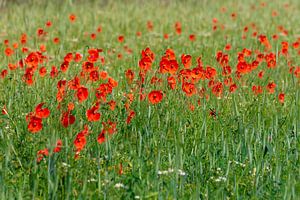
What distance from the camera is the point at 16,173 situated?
3.53 m

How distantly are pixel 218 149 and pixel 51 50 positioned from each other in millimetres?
4146

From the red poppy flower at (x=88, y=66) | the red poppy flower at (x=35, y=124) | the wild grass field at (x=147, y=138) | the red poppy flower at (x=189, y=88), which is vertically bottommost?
the wild grass field at (x=147, y=138)

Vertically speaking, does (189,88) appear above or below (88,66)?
below

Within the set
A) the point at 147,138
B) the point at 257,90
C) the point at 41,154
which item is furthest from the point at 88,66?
the point at 257,90

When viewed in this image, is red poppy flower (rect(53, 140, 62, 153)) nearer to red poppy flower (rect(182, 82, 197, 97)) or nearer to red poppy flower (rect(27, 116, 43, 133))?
red poppy flower (rect(27, 116, 43, 133))

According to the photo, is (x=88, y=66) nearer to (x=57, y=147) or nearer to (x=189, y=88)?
(x=189, y=88)

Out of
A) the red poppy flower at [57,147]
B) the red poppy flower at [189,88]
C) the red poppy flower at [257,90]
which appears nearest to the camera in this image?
the red poppy flower at [57,147]

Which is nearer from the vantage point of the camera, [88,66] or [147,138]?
[147,138]

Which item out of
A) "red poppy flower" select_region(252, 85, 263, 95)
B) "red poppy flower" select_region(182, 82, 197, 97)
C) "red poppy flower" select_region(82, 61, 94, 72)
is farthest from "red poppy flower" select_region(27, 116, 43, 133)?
"red poppy flower" select_region(252, 85, 263, 95)

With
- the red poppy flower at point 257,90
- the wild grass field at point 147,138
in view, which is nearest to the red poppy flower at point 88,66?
the wild grass field at point 147,138

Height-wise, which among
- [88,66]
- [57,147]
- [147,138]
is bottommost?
[147,138]

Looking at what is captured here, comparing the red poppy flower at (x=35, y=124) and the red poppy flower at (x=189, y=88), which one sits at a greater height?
the red poppy flower at (x=35, y=124)

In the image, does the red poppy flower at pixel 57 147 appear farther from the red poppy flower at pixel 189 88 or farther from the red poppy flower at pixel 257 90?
the red poppy flower at pixel 257 90

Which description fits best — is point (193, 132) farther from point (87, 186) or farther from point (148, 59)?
point (87, 186)
